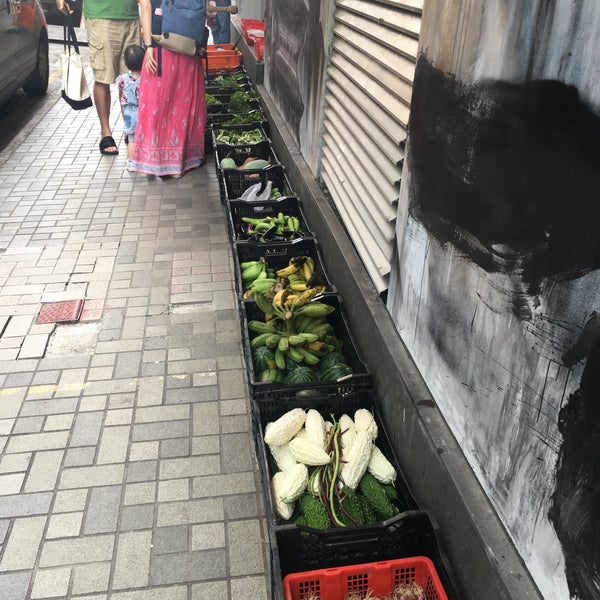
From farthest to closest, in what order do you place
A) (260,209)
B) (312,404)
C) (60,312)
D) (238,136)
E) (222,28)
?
(222,28), (238,136), (260,209), (60,312), (312,404)

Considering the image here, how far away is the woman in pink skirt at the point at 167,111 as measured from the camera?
6.49m

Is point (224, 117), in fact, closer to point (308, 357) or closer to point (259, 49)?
point (259, 49)

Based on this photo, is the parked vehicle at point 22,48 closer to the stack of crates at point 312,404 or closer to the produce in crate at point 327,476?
the stack of crates at point 312,404

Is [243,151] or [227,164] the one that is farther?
[243,151]

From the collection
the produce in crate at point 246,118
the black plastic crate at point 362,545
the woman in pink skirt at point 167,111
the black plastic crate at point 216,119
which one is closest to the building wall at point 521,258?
the black plastic crate at point 362,545

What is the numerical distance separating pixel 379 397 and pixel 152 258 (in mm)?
2977

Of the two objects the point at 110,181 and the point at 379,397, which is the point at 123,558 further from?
the point at 110,181

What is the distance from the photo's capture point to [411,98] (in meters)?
2.83

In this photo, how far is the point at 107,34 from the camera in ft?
23.9

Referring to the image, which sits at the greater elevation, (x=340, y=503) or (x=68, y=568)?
(x=340, y=503)

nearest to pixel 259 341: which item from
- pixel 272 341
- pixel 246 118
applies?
pixel 272 341

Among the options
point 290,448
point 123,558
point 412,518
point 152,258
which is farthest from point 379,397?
point 152,258

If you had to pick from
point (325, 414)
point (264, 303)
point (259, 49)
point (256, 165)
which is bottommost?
point (325, 414)

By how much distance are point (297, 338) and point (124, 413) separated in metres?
1.13
